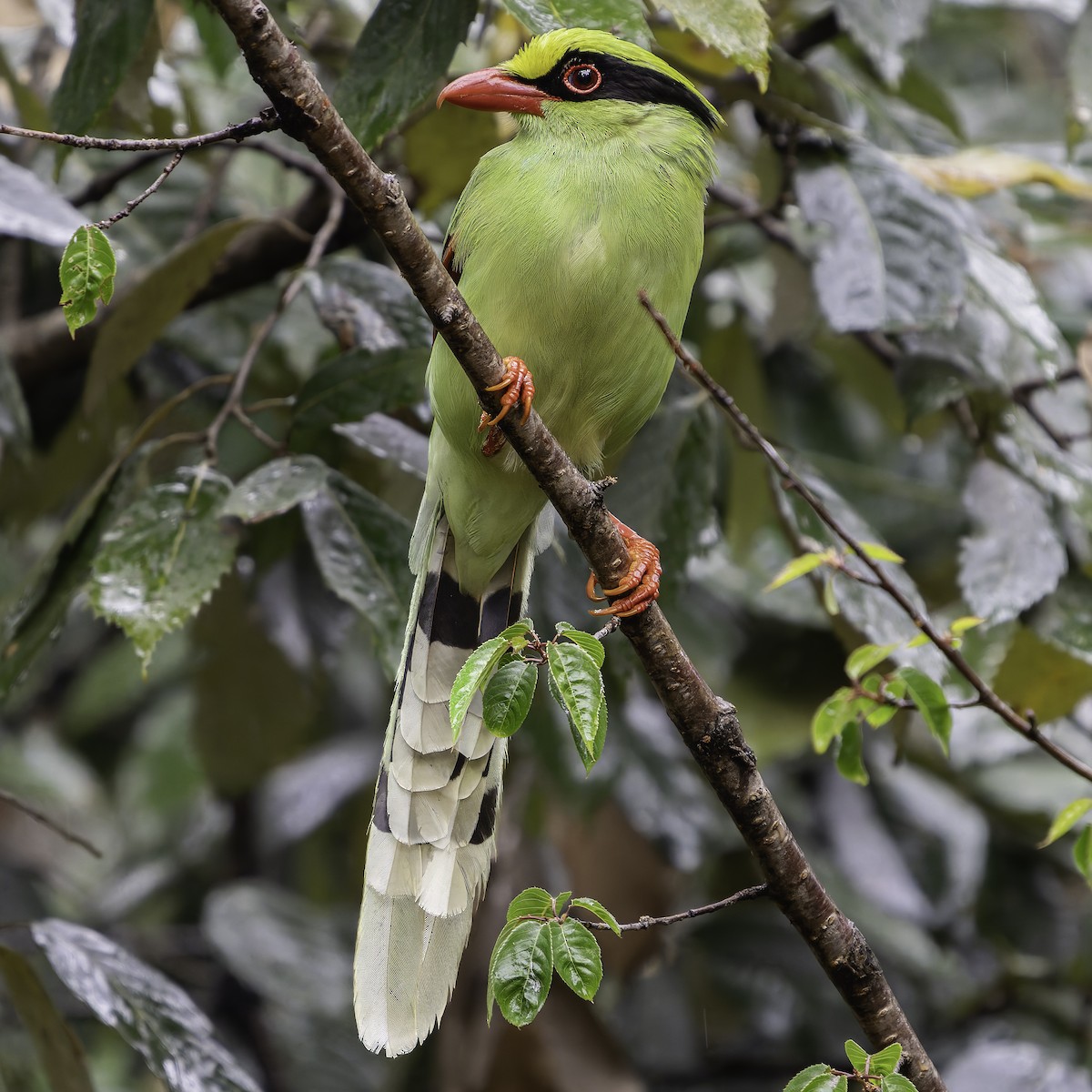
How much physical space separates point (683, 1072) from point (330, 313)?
210cm

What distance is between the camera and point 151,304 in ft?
8.09

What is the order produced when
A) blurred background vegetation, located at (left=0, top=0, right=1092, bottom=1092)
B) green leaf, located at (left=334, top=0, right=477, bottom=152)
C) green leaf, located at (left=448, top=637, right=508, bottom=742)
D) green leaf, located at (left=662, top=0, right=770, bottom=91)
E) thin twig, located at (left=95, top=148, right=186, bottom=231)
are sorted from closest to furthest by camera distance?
thin twig, located at (left=95, top=148, right=186, bottom=231) < green leaf, located at (left=448, top=637, right=508, bottom=742) < green leaf, located at (left=662, top=0, right=770, bottom=91) < green leaf, located at (left=334, top=0, right=477, bottom=152) < blurred background vegetation, located at (left=0, top=0, right=1092, bottom=1092)

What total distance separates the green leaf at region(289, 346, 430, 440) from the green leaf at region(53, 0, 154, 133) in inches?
22.3

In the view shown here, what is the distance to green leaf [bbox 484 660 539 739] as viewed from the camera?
4.82 feet

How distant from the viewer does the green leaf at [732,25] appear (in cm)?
202

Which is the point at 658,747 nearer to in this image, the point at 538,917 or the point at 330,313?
the point at 330,313

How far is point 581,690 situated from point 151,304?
140 cm

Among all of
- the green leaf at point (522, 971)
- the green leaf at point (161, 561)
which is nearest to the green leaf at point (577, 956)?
the green leaf at point (522, 971)

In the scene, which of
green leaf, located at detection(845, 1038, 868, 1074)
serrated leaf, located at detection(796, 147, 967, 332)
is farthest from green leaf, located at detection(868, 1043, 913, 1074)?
serrated leaf, located at detection(796, 147, 967, 332)

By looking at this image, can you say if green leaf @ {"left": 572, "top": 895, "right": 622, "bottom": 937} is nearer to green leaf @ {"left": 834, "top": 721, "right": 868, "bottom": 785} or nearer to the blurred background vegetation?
green leaf @ {"left": 834, "top": 721, "right": 868, "bottom": 785}

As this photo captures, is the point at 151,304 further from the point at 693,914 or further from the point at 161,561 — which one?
the point at 693,914

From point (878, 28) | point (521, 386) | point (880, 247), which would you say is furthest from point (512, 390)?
point (878, 28)

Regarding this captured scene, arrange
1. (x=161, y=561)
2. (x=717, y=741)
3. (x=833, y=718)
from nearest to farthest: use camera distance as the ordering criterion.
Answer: (x=717, y=741), (x=833, y=718), (x=161, y=561)

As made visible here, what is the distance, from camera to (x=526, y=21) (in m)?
2.04
